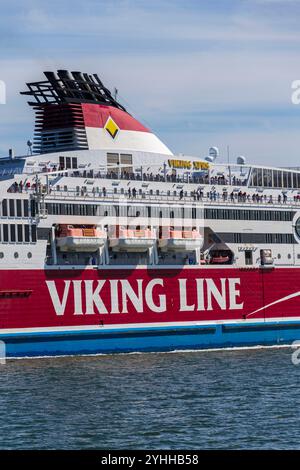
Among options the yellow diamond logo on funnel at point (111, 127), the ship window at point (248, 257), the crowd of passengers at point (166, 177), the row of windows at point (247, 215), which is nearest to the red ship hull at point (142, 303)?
the ship window at point (248, 257)

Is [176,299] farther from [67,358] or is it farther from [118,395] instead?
[118,395]

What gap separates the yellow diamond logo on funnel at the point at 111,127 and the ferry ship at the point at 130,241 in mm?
64

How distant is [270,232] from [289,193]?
11.2ft

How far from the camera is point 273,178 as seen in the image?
63031 mm

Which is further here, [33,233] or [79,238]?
[79,238]

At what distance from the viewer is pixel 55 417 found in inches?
1442

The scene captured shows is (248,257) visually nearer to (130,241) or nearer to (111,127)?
(130,241)

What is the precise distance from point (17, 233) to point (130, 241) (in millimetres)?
5756

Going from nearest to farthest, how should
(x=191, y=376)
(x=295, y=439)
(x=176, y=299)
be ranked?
(x=295, y=439)
(x=191, y=376)
(x=176, y=299)

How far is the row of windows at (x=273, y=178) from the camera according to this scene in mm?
62312

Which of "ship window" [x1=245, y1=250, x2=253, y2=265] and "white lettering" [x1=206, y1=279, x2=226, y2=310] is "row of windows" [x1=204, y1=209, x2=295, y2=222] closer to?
"ship window" [x1=245, y1=250, x2=253, y2=265]

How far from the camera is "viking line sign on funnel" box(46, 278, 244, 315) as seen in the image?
52.5m

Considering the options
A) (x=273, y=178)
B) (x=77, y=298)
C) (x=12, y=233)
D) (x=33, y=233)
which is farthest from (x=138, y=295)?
(x=273, y=178)
